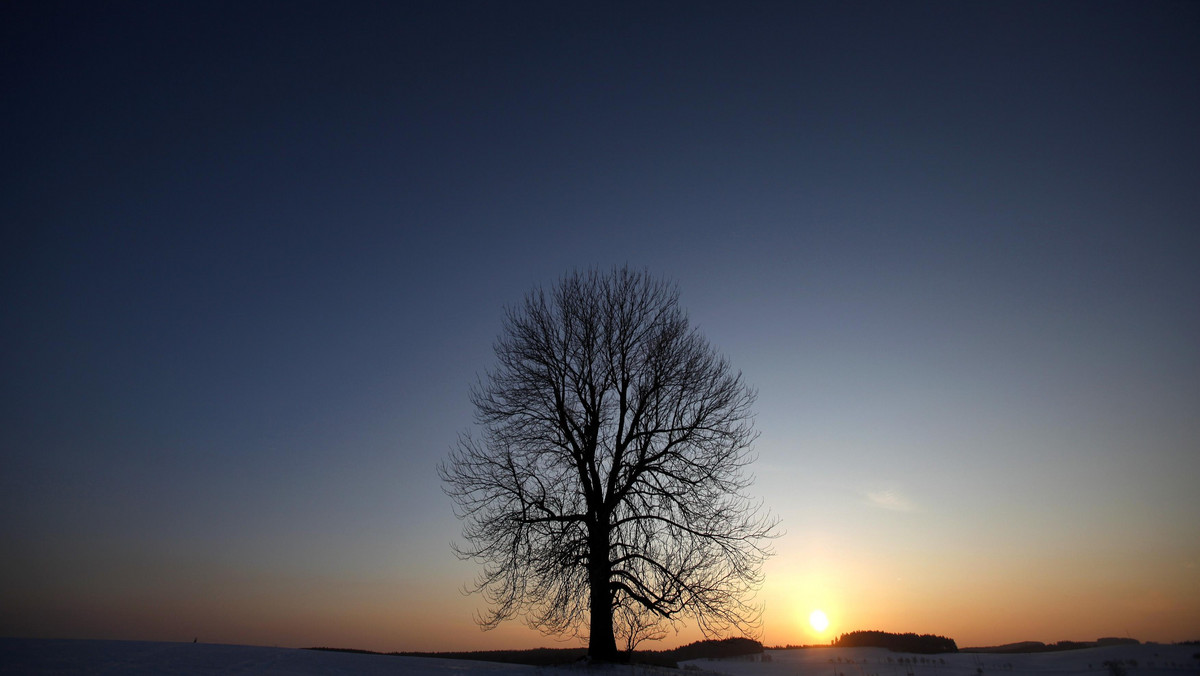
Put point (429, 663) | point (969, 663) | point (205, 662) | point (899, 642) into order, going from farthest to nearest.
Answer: point (899, 642)
point (969, 663)
point (429, 663)
point (205, 662)

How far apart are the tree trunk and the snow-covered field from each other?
0.73 metres

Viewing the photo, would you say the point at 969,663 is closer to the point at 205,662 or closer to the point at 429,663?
the point at 429,663

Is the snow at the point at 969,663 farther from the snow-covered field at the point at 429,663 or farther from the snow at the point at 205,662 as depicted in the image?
the snow at the point at 205,662

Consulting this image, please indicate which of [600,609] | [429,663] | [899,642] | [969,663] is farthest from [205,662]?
Result: [899,642]

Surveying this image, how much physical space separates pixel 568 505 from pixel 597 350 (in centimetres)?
396

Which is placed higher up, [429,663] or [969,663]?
[429,663]

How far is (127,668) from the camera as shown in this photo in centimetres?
749

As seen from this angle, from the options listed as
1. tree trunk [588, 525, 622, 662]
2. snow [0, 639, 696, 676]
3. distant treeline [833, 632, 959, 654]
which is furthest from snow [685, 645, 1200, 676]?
snow [0, 639, 696, 676]

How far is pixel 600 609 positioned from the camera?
40.5ft

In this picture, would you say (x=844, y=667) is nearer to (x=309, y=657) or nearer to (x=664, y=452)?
(x=664, y=452)

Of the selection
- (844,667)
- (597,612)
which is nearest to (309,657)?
(597,612)

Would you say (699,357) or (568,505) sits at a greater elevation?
(699,357)

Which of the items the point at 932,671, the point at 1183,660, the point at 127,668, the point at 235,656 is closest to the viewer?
the point at 127,668

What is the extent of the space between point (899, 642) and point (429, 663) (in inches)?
677
